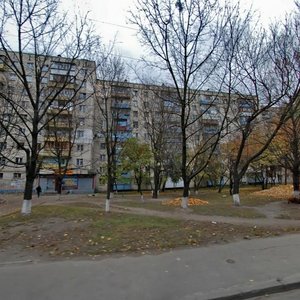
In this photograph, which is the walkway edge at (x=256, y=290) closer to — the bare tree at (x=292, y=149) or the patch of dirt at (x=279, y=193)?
the bare tree at (x=292, y=149)

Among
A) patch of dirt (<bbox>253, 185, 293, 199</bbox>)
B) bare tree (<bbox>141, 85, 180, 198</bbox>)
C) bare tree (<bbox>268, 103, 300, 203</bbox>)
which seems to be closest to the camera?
bare tree (<bbox>268, 103, 300, 203</bbox>)

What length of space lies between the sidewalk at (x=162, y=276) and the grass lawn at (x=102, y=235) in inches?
30.2

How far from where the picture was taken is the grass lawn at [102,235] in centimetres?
703

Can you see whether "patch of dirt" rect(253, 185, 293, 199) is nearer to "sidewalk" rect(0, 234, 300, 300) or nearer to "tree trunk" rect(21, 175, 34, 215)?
"tree trunk" rect(21, 175, 34, 215)

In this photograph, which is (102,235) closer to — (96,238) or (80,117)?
(96,238)

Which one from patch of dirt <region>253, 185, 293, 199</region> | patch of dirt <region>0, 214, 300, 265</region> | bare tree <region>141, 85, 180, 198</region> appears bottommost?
patch of dirt <region>0, 214, 300, 265</region>

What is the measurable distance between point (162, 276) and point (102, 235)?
10.8ft

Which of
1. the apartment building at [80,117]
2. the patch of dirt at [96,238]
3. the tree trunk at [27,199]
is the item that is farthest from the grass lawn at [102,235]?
the apartment building at [80,117]

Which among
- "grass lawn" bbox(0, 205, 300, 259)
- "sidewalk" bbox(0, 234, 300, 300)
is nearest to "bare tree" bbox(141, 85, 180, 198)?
"grass lawn" bbox(0, 205, 300, 259)

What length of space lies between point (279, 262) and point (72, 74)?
39.2 ft

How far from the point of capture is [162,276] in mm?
5262

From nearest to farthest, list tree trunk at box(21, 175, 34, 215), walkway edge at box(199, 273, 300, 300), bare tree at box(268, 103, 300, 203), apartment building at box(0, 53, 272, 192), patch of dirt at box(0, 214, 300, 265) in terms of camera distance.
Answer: walkway edge at box(199, 273, 300, 300) < patch of dirt at box(0, 214, 300, 265) < tree trunk at box(21, 175, 34, 215) < apartment building at box(0, 53, 272, 192) < bare tree at box(268, 103, 300, 203)

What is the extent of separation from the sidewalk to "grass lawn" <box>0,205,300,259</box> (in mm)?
768

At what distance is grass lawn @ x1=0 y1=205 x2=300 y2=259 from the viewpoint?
7.03 metres
